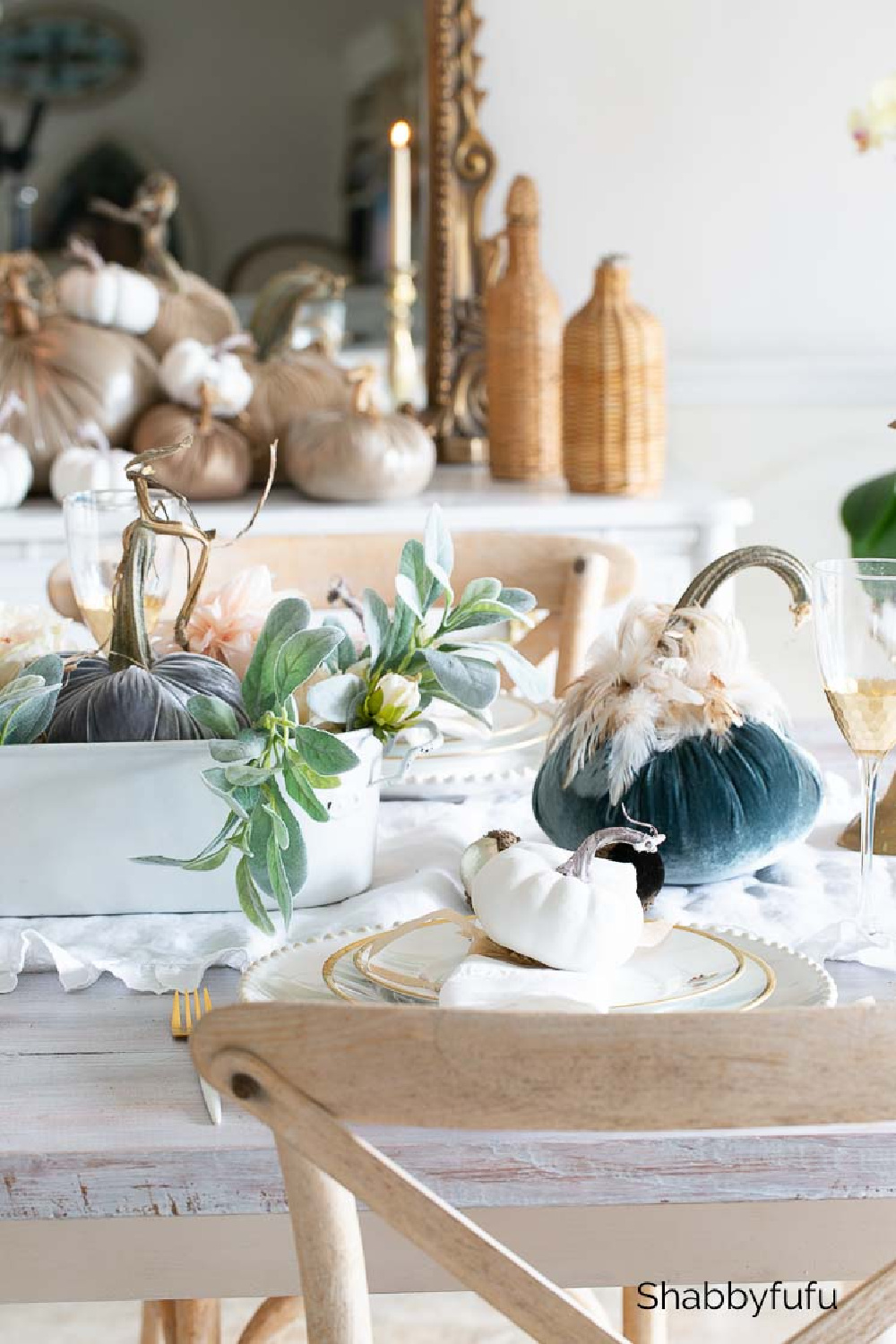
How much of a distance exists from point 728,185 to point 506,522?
79 cm

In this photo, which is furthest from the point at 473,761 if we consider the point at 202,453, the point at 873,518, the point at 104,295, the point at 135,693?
the point at 104,295

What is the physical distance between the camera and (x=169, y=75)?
7.52 ft

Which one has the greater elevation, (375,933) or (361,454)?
(361,454)

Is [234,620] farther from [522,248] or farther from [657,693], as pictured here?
[522,248]

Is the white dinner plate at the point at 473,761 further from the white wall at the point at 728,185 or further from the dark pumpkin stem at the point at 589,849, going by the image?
the white wall at the point at 728,185

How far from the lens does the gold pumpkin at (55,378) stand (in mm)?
2150

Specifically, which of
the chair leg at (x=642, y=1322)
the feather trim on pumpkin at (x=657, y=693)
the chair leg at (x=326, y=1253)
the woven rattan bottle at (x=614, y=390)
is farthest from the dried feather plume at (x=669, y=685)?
the woven rattan bottle at (x=614, y=390)

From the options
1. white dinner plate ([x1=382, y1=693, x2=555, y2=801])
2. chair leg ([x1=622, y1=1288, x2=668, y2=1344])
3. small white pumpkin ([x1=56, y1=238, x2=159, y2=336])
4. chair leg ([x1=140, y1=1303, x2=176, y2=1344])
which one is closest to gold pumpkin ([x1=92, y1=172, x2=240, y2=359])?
small white pumpkin ([x1=56, y1=238, x2=159, y2=336])

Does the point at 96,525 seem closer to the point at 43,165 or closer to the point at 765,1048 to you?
the point at 765,1048

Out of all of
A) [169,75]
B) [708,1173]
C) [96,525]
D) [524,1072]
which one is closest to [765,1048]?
[524,1072]

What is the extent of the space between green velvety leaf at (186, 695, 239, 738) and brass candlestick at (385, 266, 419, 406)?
1684mm

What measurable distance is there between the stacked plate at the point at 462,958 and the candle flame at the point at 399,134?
1823mm

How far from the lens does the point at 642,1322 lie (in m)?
1.25

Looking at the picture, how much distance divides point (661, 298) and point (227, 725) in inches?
74.0
